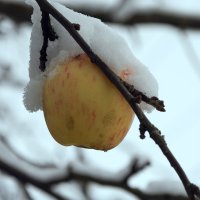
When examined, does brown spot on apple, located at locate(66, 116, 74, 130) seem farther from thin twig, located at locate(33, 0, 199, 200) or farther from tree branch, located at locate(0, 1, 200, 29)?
tree branch, located at locate(0, 1, 200, 29)

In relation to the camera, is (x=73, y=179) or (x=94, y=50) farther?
(x=73, y=179)

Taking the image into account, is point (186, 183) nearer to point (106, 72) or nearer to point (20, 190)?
point (106, 72)

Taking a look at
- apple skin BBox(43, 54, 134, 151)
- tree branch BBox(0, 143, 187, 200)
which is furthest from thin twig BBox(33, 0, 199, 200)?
tree branch BBox(0, 143, 187, 200)

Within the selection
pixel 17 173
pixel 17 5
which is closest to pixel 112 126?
pixel 17 173

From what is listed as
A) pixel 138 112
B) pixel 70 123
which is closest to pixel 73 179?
pixel 70 123

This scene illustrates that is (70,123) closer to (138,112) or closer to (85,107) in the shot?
(85,107)

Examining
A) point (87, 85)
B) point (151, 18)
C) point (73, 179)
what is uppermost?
point (151, 18)

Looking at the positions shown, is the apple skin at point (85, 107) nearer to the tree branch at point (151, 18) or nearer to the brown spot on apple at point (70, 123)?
the brown spot on apple at point (70, 123)
